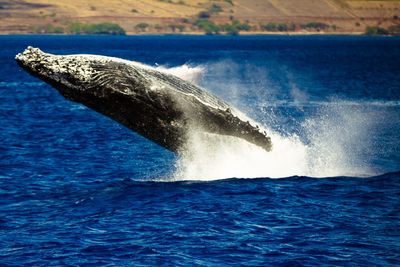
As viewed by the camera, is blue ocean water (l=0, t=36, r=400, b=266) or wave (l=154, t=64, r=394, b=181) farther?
wave (l=154, t=64, r=394, b=181)

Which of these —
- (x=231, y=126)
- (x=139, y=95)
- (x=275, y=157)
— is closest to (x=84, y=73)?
(x=139, y=95)

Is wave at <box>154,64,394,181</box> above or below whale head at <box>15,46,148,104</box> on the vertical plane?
above

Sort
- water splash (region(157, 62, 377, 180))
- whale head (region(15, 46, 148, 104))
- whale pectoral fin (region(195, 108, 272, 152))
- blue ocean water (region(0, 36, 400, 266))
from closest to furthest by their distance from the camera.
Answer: blue ocean water (region(0, 36, 400, 266)), whale head (region(15, 46, 148, 104)), whale pectoral fin (region(195, 108, 272, 152)), water splash (region(157, 62, 377, 180))

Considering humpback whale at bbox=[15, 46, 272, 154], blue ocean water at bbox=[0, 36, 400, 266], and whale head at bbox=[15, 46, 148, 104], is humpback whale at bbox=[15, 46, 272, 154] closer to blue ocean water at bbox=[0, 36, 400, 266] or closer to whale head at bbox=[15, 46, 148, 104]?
whale head at bbox=[15, 46, 148, 104]

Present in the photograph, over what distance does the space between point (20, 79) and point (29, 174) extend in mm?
50409

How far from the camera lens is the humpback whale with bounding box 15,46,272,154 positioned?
14.5 m

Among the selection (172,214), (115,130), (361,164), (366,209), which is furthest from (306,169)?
(115,130)

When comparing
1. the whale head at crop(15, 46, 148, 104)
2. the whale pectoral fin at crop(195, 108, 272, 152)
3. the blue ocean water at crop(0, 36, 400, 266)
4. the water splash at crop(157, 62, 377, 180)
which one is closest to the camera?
the blue ocean water at crop(0, 36, 400, 266)

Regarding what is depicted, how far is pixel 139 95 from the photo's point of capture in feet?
48.8

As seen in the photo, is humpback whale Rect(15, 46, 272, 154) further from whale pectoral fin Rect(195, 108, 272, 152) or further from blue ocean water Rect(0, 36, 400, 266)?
blue ocean water Rect(0, 36, 400, 266)

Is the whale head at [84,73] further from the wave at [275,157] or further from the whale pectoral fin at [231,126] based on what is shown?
the wave at [275,157]

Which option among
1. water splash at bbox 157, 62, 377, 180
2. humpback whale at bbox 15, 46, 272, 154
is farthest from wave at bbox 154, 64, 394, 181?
humpback whale at bbox 15, 46, 272, 154

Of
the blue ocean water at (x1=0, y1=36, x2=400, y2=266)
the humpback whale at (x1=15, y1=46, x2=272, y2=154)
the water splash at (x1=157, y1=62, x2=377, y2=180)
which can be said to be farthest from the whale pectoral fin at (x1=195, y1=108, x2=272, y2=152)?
the blue ocean water at (x1=0, y1=36, x2=400, y2=266)

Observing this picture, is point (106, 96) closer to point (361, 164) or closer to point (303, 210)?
point (303, 210)
